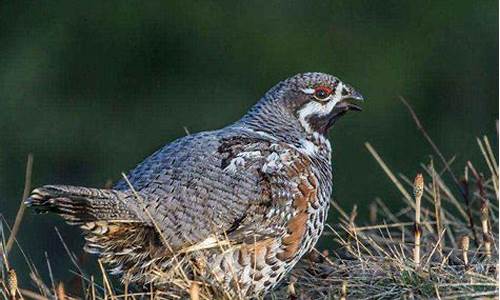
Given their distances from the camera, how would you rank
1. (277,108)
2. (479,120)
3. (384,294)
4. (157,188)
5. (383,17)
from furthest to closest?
1. (383,17)
2. (479,120)
3. (277,108)
4. (157,188)
5. (384,294)

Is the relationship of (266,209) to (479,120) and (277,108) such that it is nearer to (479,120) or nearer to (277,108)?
(277,108)

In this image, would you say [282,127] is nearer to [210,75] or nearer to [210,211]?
[210,211]

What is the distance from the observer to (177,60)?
16984 millimetres

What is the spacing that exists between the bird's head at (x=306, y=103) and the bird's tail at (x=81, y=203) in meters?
1.38

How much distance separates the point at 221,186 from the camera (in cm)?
600

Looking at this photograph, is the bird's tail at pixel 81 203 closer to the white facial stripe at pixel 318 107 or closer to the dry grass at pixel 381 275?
the dry grass at pixel 381 275

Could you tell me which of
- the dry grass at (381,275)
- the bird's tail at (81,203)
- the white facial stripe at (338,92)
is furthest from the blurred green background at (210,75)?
the bird's tail at (81,203)

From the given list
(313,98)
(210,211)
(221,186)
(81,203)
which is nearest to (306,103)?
(313,98)

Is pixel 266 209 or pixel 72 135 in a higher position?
pixel 266 209

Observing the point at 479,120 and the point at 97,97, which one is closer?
the point at 479,120

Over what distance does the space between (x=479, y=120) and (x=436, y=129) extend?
572 millimetres

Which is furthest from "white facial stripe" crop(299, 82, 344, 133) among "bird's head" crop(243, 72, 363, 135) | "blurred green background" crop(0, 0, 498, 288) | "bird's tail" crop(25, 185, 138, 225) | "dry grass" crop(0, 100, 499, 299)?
"blurred green background" crop(0, 0, 498, 288)

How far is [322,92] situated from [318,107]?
84 millimetres

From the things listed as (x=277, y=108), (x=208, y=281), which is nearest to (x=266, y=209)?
(x=208, y=281)
